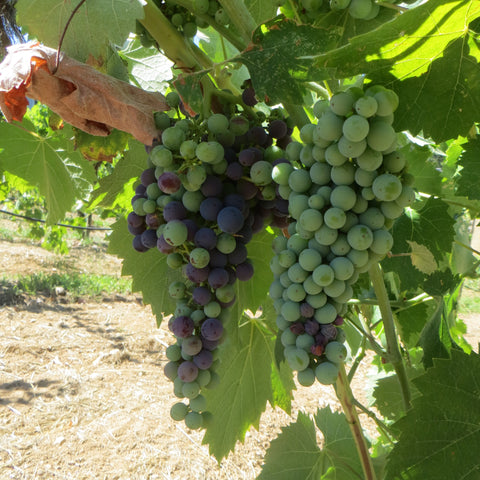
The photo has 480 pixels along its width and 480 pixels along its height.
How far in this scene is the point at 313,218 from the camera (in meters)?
0.51

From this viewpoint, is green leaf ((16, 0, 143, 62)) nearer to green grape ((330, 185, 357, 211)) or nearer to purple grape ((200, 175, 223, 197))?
purple grape ((200, 175, 223, 197))

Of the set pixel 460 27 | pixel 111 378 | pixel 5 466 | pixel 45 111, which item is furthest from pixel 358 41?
pixel 45 111

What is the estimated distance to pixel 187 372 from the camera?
2.06ft

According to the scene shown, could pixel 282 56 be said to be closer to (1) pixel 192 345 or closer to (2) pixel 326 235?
(2) pixel 326 235

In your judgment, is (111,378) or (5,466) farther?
(111,378)

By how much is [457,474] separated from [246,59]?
0.73 m

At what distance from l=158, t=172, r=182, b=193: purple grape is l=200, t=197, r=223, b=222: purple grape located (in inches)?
1.8

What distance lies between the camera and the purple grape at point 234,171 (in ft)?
2.13

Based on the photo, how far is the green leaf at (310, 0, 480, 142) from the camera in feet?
1.73

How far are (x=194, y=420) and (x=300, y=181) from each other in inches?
14.2

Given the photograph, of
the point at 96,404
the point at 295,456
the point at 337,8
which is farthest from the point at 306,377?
the point at 96,404

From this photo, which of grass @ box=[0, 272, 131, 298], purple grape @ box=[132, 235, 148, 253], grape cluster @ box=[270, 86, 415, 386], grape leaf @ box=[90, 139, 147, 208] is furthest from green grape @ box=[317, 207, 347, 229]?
grass @ box=[0, 272, 131, 298]

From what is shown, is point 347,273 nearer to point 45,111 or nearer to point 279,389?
point 279,389

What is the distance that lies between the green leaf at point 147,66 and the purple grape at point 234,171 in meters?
0.67
